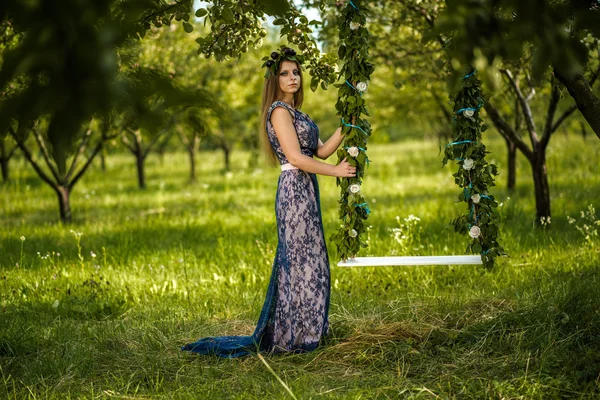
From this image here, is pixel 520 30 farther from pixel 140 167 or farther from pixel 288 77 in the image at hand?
pixel 140 167

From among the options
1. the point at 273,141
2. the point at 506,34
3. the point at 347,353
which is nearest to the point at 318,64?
the point at 273,141

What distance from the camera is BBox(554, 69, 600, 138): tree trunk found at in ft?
12.5

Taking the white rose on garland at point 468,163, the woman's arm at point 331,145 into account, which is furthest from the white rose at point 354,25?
the white rose on garland at point 468,163

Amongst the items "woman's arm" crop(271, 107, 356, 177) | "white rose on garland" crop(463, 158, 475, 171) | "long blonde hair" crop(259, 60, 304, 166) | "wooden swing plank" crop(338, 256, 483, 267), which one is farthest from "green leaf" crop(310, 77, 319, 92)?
"wooden swing plank" crop(338, 256, 483, 267)

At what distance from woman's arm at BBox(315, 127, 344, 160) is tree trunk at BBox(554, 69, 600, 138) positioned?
1.36m

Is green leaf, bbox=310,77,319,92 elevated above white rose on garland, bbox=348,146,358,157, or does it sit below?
above

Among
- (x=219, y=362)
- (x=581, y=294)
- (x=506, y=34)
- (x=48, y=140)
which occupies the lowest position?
(x=219, y=362)

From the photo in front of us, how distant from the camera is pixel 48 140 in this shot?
5.01 feet

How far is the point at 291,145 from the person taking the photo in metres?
4.16

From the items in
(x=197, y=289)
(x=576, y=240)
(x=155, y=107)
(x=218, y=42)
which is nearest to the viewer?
(x=155, y=107)

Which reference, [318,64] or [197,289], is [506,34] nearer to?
[318,64]

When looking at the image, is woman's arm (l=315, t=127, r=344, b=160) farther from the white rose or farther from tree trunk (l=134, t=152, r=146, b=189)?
tree trunk (l=134, t=152, r=146, b=189)

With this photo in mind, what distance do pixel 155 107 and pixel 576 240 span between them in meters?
5.85

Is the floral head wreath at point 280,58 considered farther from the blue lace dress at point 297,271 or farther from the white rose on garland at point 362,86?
the white rose on garland at point 362,86
